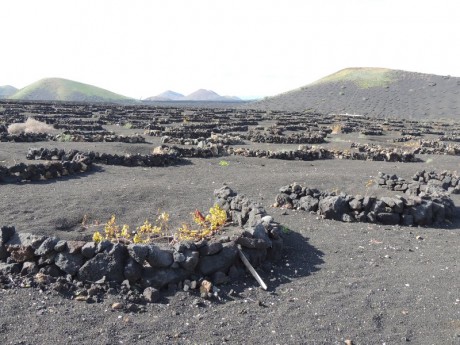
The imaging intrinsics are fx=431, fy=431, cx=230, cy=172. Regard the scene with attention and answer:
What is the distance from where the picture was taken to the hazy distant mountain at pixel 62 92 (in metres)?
156

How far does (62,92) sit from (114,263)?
6885 inches

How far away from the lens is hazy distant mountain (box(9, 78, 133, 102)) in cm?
15625

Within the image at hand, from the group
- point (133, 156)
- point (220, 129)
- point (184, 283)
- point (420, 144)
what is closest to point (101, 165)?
point (133, 156)

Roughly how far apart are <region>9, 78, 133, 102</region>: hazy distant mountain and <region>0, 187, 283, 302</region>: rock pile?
152619 millimetres

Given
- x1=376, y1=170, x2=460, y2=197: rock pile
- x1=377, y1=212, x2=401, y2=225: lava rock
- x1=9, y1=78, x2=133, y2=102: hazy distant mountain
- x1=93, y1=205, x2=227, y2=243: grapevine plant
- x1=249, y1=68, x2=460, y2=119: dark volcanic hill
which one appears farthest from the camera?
x1=9, y1=78, x2=133, y2=102: hazy distant mountain

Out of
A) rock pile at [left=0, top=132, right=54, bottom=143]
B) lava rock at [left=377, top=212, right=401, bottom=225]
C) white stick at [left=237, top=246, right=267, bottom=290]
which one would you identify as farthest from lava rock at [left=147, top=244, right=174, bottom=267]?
rock pile at [left=0, top=132, right=54, bottom=143]

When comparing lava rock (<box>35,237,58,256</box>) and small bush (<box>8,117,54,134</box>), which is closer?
lava rock (<box>35,237,58,256</box>)

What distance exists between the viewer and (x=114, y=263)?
646 centimetres

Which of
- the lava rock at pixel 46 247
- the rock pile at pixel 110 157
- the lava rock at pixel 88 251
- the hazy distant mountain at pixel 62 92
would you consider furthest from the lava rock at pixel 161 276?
the hazy distant mountain at pixel 62 92

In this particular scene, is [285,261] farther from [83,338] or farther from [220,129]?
[220,129]

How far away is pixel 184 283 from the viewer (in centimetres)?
659

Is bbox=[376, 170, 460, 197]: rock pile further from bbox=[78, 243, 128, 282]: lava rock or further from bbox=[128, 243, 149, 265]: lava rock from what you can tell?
bbox=[78, 243, 128, 282]: lava rock

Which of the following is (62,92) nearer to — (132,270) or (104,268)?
(104,268)

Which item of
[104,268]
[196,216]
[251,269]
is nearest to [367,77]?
[196,216]
